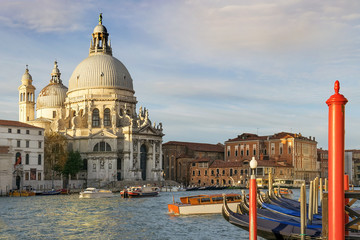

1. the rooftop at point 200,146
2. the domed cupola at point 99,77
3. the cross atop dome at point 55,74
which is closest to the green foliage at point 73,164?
the domed cupola at point 99,77

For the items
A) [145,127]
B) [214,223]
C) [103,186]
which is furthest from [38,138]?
[214,223]

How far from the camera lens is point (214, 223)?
26.7m

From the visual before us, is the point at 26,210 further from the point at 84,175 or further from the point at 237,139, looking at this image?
the point at 237,139

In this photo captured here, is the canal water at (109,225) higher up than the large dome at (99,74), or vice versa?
the large dome at (99,74)

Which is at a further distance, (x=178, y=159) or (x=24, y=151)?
(x=178, y=159)

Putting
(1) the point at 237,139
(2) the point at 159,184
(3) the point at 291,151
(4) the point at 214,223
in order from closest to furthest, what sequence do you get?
1. (4) the point at 214,223
2. (2) the point at 159,184
3. (3) the point at 291,151
4. (1) the point at 237,139

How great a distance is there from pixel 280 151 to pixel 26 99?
127ft

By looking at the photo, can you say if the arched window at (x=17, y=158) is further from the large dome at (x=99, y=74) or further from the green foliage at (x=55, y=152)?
the large dome at (x=99, y=74)

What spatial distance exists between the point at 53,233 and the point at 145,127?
48716 mm

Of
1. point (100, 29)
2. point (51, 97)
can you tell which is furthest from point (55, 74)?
point (100, 29)

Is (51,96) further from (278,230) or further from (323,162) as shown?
(278,230)

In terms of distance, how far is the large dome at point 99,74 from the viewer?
243 feet

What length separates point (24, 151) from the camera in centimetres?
5803

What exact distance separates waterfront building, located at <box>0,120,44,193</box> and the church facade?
10388 millimetres
